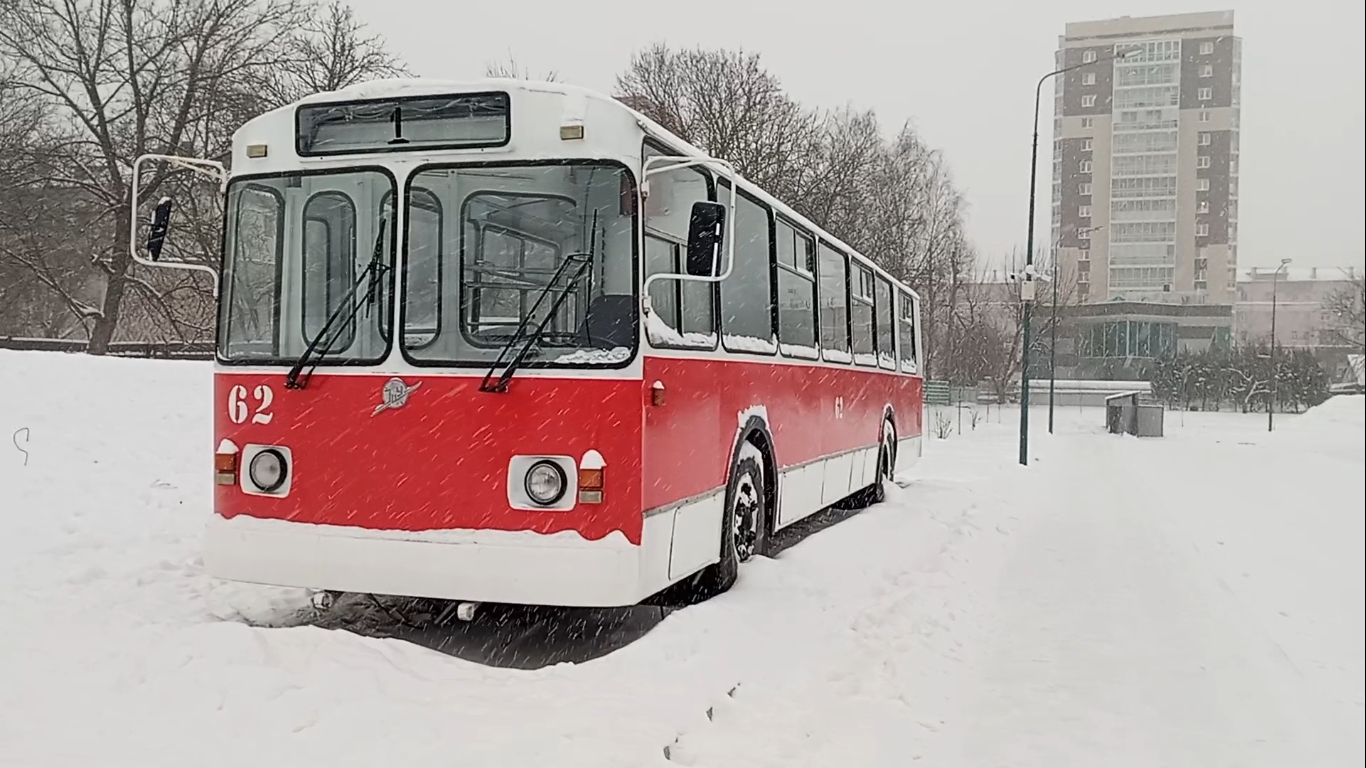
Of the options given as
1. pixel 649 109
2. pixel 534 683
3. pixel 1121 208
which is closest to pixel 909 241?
pixel 649 109

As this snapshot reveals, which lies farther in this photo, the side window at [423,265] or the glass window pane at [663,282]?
the glass window pane at [663,282]

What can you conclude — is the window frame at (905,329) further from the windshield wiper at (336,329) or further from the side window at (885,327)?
the windshield wiper at (336,329)

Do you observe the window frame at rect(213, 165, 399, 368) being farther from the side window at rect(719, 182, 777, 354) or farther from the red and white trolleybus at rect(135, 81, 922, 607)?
the side window at rect(719, 182, 777, 354)

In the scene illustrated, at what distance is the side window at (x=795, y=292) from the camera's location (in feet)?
31.2

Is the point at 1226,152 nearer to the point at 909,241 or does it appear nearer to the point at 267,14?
the point at 267,14

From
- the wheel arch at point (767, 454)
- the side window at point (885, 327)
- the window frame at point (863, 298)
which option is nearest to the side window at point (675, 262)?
the wheel arch at point (767, 454)

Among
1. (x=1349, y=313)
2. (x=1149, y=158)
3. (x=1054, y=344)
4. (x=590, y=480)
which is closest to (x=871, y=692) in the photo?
(x=590, y=480)

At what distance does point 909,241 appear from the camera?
43719 mm

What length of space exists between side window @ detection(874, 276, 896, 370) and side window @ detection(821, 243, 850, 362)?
7.04 ft

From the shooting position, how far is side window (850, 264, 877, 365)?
12752 mm

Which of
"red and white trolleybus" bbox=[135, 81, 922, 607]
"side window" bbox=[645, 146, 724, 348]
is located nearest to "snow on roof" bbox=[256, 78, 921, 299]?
"red and white trolleybus" bbox=[135, 81, 922, 607]

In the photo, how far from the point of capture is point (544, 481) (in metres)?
6.16

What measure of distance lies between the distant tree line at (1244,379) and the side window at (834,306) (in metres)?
2.91

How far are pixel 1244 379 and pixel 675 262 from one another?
3.12 meters
